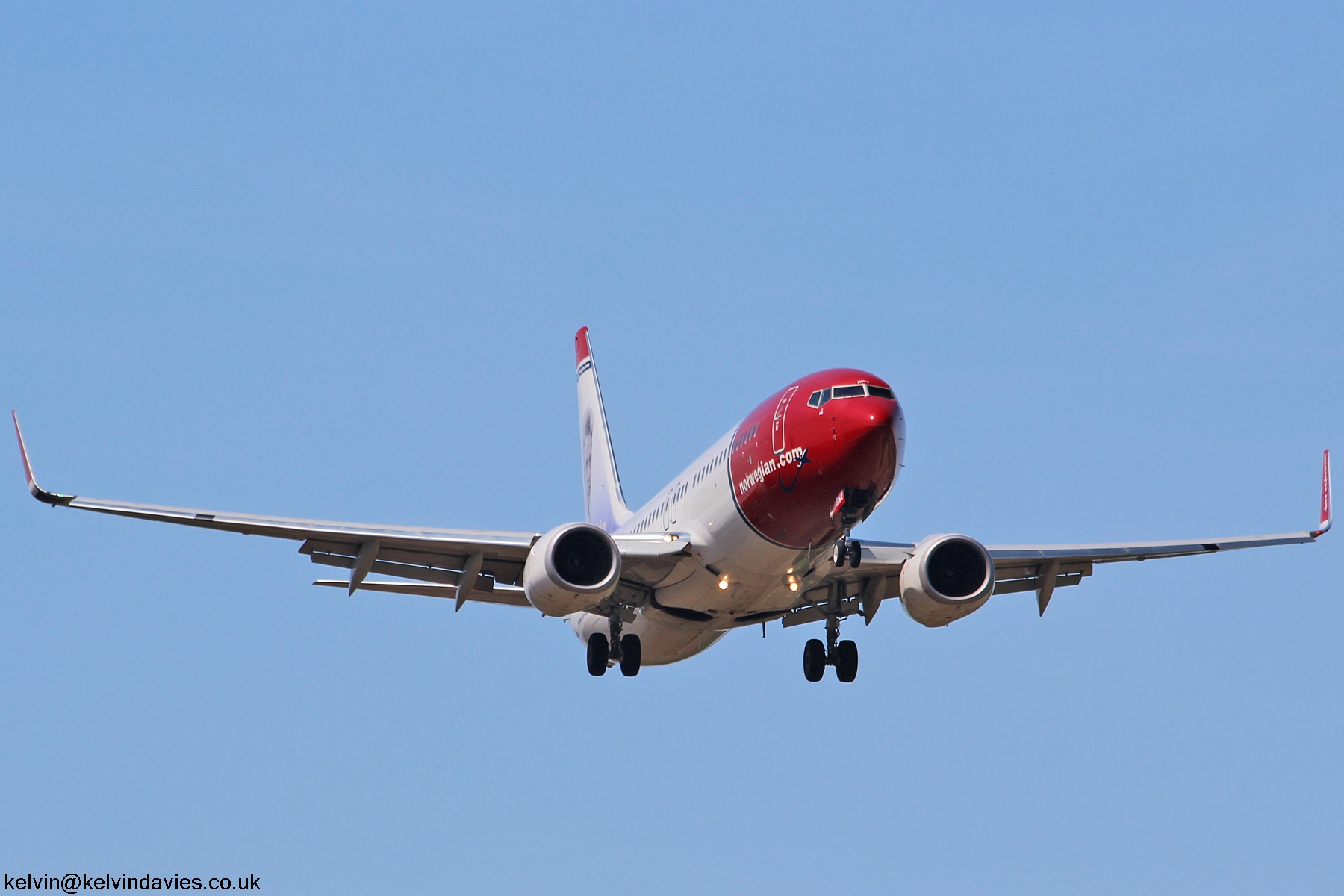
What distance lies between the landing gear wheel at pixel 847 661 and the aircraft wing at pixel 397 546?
5167mm

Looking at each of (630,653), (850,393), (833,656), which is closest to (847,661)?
(833,656)

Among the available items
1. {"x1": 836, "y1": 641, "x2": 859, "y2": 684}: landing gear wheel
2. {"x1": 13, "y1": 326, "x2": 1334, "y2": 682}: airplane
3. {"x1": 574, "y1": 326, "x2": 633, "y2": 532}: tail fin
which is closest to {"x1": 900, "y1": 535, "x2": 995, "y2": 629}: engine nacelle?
{"x1": 13, "y1": 326, "x2": 1334, "y2": 682}: airplane

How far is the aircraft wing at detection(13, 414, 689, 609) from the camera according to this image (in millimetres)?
32344

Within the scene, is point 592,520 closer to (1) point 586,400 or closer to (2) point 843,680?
(1) point 586,400

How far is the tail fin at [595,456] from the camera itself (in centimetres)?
4716

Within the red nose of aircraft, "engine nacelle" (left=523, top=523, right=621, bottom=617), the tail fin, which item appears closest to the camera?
the red nose of aircraft

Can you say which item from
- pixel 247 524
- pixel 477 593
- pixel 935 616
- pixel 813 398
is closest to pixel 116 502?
pixel 247 524

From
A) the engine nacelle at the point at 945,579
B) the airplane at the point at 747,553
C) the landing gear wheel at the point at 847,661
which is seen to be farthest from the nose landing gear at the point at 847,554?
the landing gear wheel at the point at 847,661

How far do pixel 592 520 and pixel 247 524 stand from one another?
1753 centimetres

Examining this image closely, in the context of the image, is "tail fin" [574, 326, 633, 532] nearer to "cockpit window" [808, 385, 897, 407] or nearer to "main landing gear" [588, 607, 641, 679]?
"main landing gear" [588, 607, 641, 679]

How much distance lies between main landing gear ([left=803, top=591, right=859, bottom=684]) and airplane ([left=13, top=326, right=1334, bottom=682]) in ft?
0.11

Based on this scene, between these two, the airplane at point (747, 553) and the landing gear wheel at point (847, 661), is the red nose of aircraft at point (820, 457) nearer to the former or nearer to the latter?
the airplane at point (747, 553)

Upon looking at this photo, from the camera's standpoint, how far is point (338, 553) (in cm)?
3394

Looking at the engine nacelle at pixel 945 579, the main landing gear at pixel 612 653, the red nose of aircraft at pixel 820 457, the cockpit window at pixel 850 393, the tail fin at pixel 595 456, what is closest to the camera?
the red nose of aircraft at pixel 820 457
